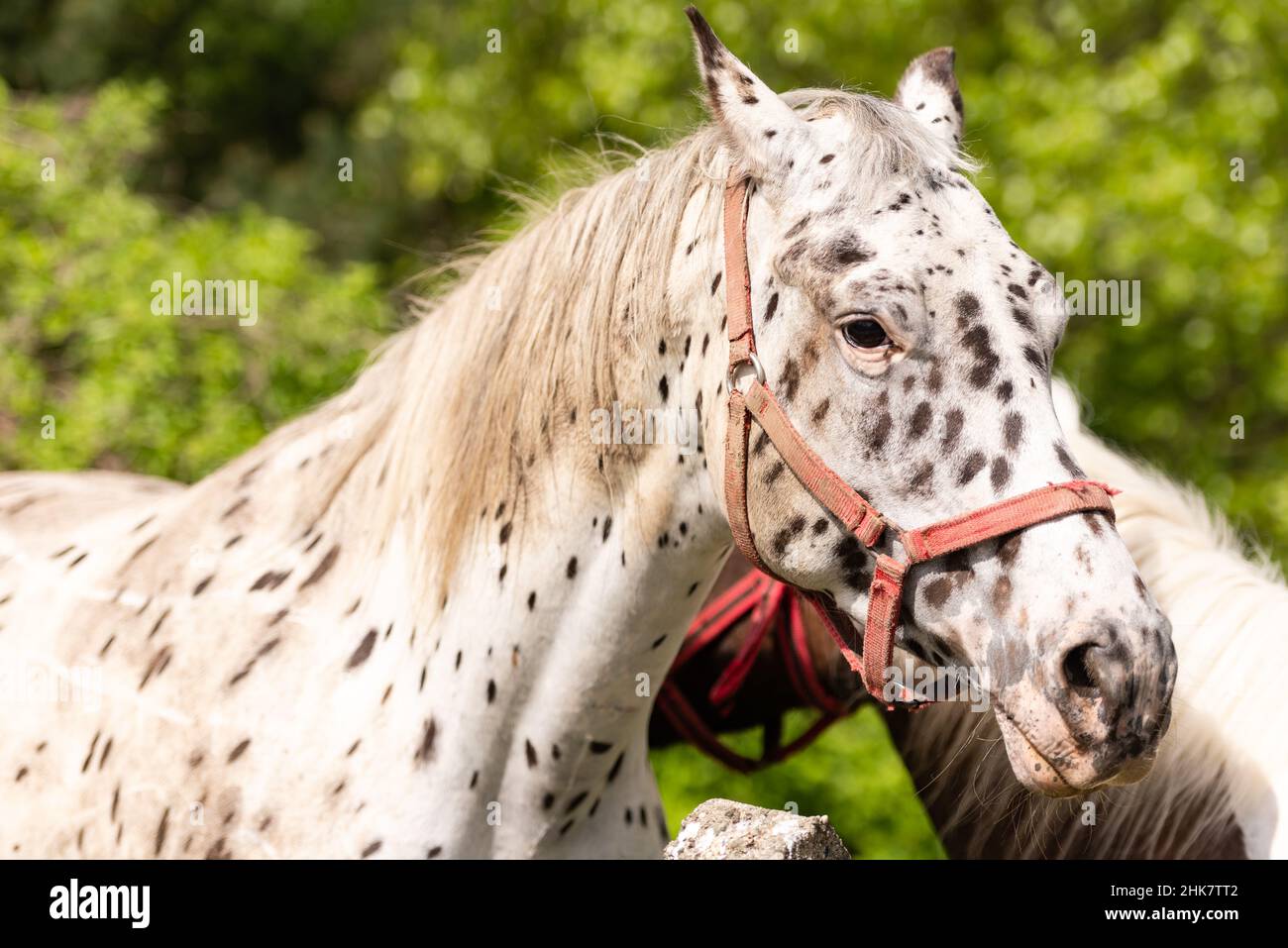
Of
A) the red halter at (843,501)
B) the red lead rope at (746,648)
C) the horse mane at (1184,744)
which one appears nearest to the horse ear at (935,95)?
the red halter at (843,501)

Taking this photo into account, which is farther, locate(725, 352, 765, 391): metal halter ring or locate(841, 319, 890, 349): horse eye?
locate(725, 352, 765, 391): metal halter ring

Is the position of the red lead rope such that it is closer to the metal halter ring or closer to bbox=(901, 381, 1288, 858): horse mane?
bbox=(901, 381, 1288, 858): horse mane

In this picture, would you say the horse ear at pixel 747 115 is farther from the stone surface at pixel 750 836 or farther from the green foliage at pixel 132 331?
the green foliage at pixel 132 331

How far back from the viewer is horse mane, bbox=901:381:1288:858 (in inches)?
100

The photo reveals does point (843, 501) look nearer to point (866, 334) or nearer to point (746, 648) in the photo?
point (866, 334)

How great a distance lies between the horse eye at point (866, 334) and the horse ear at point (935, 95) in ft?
1.73

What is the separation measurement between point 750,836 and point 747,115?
3.67 ft

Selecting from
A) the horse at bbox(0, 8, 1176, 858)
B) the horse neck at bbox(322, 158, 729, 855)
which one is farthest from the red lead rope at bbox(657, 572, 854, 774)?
the horse neck at bbox(322, 158, 729, 855)

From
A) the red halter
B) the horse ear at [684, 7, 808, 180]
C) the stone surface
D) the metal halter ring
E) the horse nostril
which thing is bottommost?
the stone surface

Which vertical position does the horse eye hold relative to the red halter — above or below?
above

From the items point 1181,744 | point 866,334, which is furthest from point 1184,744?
point 866,334

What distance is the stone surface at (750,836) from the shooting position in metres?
1.83

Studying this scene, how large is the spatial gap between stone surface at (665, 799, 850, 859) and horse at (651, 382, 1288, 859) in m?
0.51

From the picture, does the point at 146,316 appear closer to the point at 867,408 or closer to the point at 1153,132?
the point at 867,408
